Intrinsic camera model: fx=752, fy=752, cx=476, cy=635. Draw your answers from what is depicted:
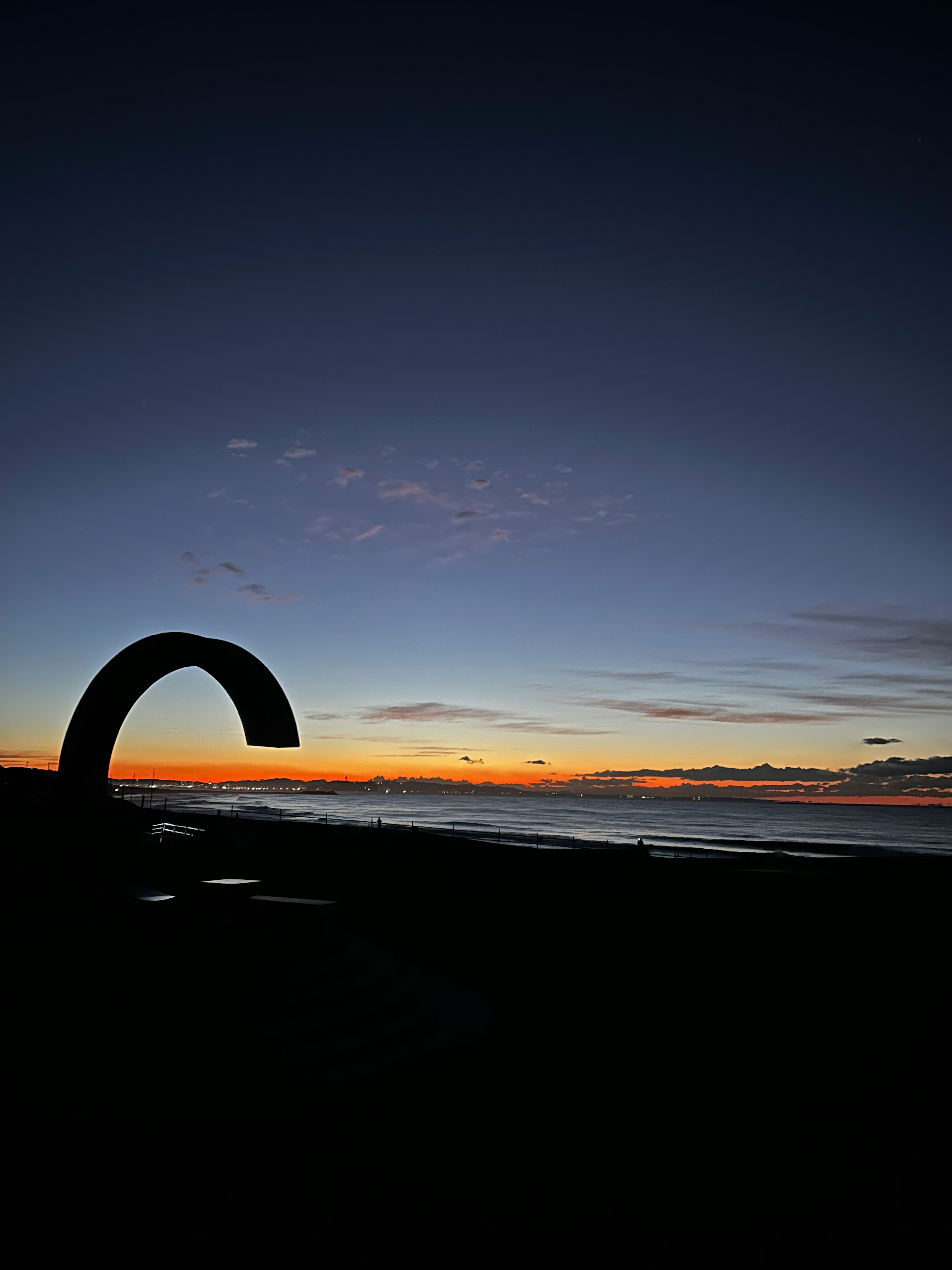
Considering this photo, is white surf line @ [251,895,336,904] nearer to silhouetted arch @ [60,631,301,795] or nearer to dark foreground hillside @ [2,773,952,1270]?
dark foreground hillside @ [2,773,952,1270]

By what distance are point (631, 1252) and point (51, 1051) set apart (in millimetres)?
5327

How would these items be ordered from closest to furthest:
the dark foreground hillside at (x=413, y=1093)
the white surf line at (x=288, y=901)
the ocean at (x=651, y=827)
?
the dark foreground hillside at (x=413, y=1093)
the white surf line at (x=288, y=901)
the ocean at (x=651, y=827)

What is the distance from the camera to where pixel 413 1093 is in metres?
6.97

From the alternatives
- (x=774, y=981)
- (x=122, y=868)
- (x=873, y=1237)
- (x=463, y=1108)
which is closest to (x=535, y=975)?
(x=774, y=981)

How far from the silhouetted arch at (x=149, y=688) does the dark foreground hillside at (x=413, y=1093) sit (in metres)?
0.66

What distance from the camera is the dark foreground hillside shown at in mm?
4926

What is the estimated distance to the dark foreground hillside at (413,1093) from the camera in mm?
4926

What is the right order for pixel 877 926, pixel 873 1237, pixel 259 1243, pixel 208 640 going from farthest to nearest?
1. pixel 877 926
2. pixel 208 640
3. pixel 873 1237
4. pixel 259 1243

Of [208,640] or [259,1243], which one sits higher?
[208,640]

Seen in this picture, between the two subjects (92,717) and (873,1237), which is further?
(92,717)

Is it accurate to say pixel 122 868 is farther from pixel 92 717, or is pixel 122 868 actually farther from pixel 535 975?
pixel 535 975

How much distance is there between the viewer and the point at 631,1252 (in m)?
4.73


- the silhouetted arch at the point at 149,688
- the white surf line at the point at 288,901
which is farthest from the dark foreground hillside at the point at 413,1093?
the silhouetted arch at the point at 149,688

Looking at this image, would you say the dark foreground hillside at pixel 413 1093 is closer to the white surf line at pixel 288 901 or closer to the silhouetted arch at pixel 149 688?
the white surf line at pixel 288 901
